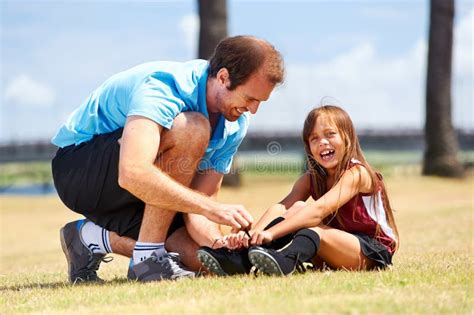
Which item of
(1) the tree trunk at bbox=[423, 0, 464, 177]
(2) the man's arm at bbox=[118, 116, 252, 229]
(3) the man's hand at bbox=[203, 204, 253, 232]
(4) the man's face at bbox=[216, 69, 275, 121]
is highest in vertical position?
(4) the man's face at bbox=[216, 69, 275, 121]

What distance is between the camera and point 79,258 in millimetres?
6379

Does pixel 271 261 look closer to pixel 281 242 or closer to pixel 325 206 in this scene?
pixel 281 242

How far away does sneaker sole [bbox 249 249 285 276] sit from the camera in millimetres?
5324

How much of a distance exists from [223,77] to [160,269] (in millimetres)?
1332

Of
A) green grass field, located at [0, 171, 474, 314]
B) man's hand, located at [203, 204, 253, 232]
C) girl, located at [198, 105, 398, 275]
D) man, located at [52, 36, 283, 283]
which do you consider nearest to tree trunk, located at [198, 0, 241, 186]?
green grass field, located at [0, 171, 474, 314]

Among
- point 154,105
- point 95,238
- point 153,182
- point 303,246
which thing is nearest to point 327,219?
point 303,246

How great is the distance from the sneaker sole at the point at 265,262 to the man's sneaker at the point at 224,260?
188 millimetres

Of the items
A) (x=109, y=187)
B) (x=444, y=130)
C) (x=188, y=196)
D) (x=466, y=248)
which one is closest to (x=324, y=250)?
(x=188, y=196)

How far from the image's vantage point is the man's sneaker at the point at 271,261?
5328mm

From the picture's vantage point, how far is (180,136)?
5.61m

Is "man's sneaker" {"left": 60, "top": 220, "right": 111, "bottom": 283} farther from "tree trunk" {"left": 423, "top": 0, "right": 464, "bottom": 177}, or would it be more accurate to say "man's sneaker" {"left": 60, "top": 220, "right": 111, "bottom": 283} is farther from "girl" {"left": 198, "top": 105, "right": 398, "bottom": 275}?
"tree trunk" {"left": 423, "top": 0, "right": 464, "bottom": 177}

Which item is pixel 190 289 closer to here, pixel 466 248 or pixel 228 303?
pixel 228 303

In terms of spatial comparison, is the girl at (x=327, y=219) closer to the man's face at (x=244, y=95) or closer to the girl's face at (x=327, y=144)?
the girl's face at (x=327, y=144)

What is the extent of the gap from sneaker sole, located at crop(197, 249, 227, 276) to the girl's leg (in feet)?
2.15
